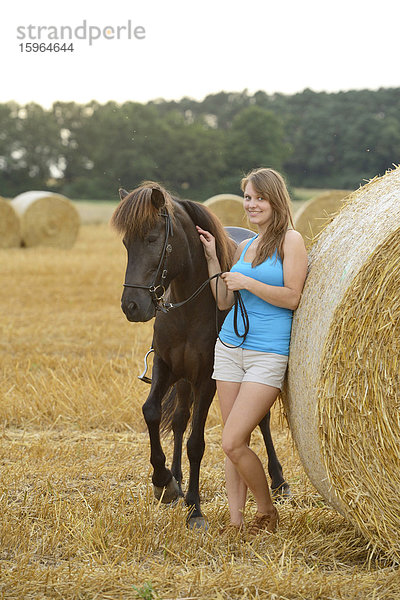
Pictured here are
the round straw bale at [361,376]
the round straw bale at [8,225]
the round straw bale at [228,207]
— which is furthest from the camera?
the round straw bale at [8,225]

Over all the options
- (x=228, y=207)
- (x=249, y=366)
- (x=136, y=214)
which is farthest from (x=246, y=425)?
(x=228, y=207)

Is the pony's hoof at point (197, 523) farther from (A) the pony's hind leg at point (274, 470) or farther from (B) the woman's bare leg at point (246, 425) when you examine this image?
(A) the pony's hind leg at point (274, 470)

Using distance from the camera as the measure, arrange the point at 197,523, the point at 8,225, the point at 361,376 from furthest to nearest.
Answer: the point at 8,225
the point at 197,523
the point at 361,376

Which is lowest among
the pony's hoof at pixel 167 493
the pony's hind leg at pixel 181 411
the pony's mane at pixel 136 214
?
the pony's hoof at pixel 167 493

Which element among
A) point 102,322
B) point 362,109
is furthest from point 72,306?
point 362,109

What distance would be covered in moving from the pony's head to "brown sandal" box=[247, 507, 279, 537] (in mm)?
1228

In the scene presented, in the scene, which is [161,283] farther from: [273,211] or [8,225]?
[8,225]

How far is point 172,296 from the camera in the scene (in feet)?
14.3

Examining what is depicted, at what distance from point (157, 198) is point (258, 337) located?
932mm

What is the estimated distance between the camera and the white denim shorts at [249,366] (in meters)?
3.80

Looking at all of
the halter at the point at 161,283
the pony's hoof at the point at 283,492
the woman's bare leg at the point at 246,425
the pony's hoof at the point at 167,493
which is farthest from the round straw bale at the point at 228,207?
the woman's bare leg at the point at 246,425

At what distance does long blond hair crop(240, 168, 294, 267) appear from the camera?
3850 millimetres

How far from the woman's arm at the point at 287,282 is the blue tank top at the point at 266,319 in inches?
2.0

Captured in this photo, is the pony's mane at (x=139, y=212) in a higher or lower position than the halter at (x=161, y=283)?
higher
